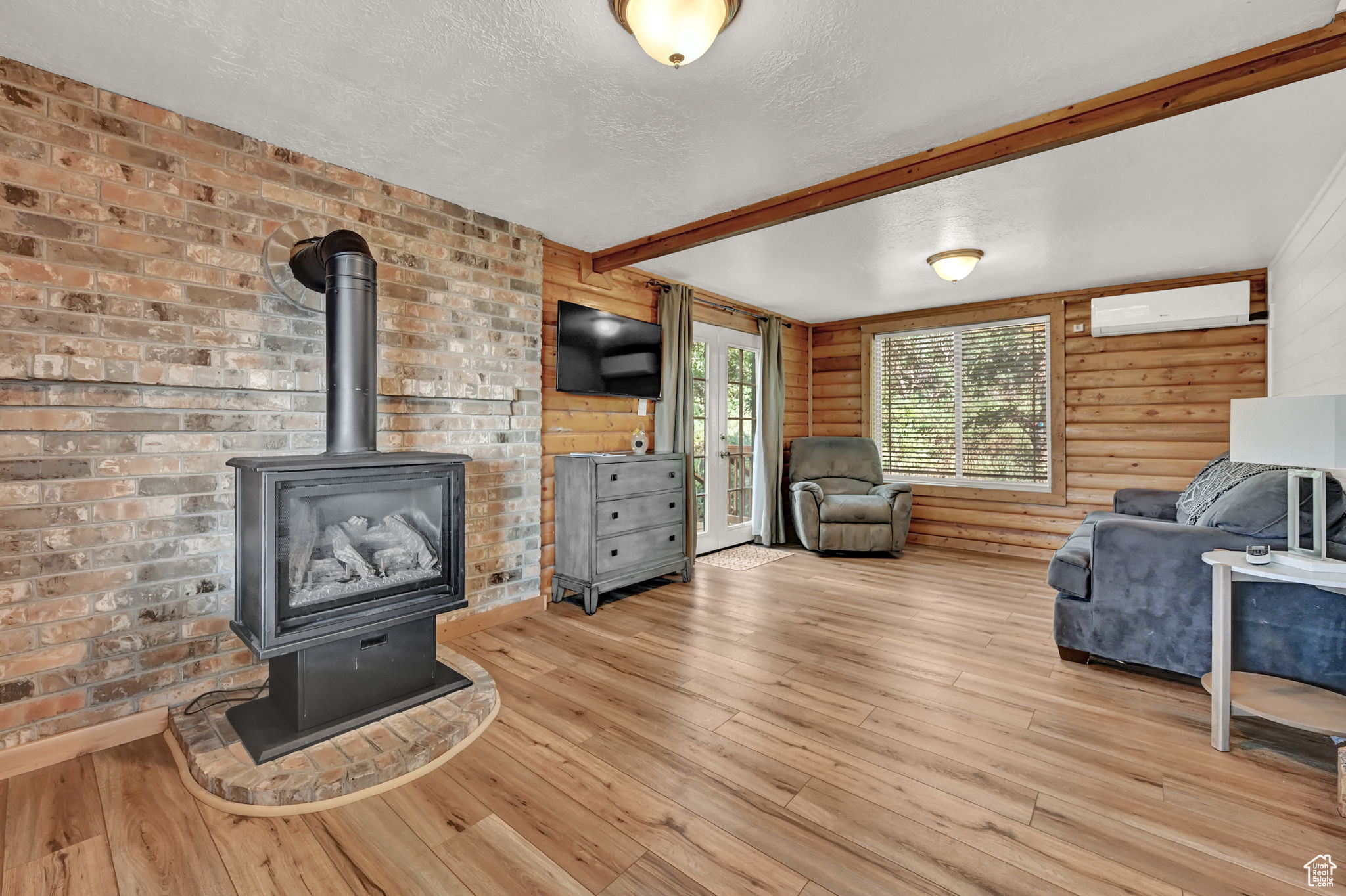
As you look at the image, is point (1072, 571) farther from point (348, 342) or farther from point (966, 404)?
point (348, 342)

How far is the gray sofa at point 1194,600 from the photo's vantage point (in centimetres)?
215

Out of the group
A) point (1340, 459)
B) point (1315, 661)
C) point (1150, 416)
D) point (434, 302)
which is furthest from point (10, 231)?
point (1150, 416)

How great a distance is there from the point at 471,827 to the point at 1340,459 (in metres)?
2.71

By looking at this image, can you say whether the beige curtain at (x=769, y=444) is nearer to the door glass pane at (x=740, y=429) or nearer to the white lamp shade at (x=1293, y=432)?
the door glass pane at (x=740, y=429)

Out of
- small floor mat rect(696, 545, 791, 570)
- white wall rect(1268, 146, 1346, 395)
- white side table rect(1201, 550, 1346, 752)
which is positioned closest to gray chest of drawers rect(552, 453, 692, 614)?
small floor mat rect(696, 545, 791, 570)

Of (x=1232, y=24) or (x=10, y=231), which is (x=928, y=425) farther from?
(x=10, y=231)

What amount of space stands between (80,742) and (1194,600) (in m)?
4.20

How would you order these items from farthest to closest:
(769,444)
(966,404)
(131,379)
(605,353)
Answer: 1. (769,444)
2. (966,404)
3. (605,353)
4. (131,379)

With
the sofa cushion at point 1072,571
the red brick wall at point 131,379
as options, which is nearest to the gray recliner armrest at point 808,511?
the sofa cushion at point 1072,571

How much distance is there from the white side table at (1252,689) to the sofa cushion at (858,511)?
279cm

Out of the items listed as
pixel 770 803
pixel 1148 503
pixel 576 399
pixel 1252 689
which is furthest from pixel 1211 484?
pixel 576 399

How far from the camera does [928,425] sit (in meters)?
5.63

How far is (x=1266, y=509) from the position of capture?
227 centimetres

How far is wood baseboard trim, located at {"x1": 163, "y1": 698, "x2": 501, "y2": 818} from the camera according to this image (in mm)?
1652
